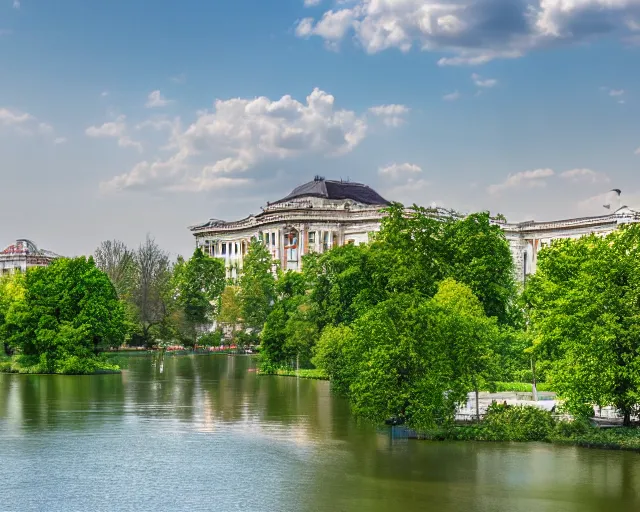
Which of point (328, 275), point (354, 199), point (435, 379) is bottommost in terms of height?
point (435, 379)

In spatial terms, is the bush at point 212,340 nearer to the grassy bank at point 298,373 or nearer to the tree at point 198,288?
the tree at point 198,288

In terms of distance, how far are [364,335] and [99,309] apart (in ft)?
142

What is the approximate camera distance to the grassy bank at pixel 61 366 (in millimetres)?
81062

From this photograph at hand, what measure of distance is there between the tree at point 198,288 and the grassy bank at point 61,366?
39664 millimetres

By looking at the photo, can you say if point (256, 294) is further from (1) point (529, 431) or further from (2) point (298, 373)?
(1) point (529, 431)

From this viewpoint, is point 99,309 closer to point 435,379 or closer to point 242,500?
point 435,379

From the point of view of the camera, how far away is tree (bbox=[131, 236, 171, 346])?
127287mm

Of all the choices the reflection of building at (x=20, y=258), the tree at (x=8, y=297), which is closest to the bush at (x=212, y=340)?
the tree at (x=8, y=297)

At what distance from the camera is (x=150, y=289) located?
5502 inches

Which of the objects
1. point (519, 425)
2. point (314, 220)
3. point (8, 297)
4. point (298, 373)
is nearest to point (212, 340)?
point (314, 220)

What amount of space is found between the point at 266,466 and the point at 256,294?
8033 cm

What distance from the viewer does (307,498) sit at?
109 feet

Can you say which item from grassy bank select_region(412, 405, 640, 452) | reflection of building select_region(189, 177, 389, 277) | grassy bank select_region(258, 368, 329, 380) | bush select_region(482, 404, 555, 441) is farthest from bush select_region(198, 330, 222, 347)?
bush select_region(482, 404, 555, 441)

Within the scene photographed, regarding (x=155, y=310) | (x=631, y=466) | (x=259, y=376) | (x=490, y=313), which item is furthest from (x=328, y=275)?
(x=155, y=310)
